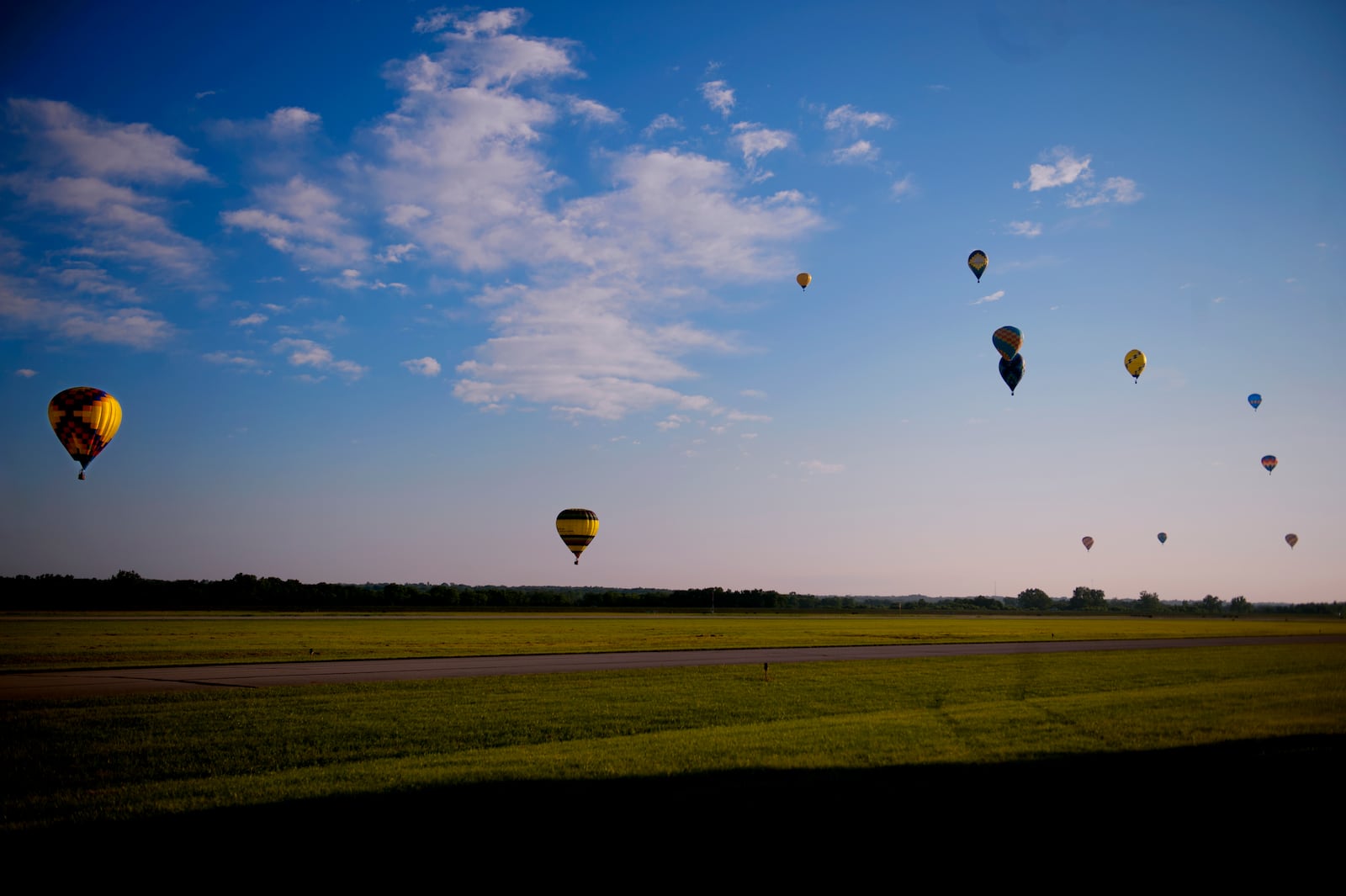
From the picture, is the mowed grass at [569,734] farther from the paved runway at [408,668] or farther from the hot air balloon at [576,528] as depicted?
the hot air balloon at [576,528]

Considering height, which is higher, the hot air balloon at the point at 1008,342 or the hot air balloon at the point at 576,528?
the hot air balloon at the point at 1008,342

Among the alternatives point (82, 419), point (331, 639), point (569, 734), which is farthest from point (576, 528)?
point (569, 734)

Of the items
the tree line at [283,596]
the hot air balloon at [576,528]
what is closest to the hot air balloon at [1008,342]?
the hot air balloon at [576,528]

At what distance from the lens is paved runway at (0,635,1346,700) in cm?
2083

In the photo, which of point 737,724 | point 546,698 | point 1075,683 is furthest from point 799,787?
point 1075,683

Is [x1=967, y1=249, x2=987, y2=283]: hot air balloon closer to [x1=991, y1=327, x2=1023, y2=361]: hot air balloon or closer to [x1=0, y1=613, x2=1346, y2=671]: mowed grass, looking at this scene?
[x1=991, y1=327, x2=1023, y2=361]: hot air balloon

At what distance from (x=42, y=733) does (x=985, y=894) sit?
1597 cm

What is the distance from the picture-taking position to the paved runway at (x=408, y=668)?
20.8 m

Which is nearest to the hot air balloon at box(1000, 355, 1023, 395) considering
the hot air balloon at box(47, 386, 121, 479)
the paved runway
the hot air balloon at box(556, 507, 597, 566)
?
the paved runway

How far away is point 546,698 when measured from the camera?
18.9m

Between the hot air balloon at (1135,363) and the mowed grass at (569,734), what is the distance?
27949 mm

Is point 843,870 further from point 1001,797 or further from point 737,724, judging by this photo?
point 737,724

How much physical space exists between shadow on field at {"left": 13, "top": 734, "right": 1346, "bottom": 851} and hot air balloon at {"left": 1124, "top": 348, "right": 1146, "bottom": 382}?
4210 centimetres

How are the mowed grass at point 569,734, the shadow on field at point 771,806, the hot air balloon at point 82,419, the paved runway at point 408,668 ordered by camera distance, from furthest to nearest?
the hot air balloon at point 82,419
the paved runway at point 408,668
the mowed grass at point 569,734
the shadow on field at point 771,806
